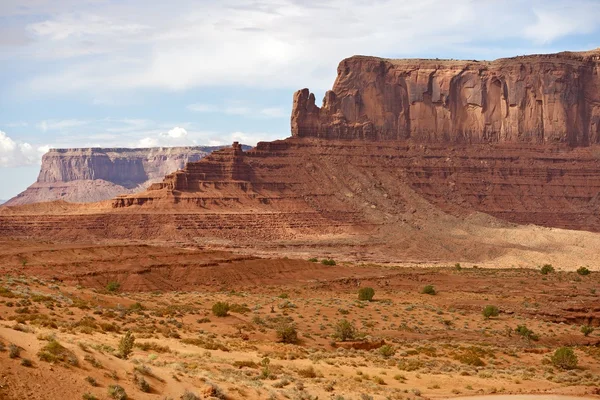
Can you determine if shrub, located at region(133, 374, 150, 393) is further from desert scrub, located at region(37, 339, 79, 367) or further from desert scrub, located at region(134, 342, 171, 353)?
desert scrub, located at region(134, 342, 171, 353)

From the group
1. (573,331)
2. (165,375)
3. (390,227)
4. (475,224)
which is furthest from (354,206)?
(165,375)

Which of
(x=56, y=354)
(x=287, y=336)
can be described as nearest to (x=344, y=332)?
(x=287, y=336)

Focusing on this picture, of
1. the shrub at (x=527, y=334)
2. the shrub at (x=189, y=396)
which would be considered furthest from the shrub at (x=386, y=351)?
the shrub at (x=189, y=396)

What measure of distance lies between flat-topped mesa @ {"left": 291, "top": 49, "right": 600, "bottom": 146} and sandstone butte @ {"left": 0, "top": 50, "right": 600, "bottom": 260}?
0.58 ft

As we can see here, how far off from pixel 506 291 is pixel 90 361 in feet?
161

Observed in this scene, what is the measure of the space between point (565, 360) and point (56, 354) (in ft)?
72.1

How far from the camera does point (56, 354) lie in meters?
20.7

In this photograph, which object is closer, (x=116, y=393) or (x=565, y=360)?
(x=116, y=393)

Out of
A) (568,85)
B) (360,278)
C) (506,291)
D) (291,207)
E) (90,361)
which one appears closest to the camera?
(90,361)

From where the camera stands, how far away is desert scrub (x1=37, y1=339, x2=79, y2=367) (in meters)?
20.3

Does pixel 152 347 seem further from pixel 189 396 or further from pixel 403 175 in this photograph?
pixel 403 175

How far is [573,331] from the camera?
48.9m

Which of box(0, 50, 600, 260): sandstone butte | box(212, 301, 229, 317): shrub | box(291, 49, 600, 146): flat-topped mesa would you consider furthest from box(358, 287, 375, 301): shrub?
box(291, 49, 600, 146): flat-topped mesa

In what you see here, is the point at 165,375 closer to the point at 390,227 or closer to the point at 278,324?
the point at 278,324
